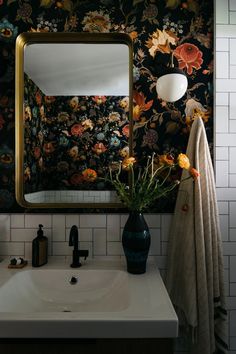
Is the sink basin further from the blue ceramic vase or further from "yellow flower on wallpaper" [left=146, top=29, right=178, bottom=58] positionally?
"yellow flower on wallpaper" [left=146, top=29, right=178, bottom=58]

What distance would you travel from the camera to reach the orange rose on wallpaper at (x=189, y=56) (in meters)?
1.40

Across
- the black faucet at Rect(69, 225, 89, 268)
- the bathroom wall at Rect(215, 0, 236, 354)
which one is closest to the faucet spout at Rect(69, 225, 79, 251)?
the black faucet at Rect(69, 225, 89, 268)

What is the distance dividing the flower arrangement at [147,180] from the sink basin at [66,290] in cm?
33

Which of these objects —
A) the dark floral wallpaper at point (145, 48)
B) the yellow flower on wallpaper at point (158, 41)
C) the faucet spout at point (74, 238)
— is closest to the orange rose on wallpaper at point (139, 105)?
the dark floral wallpaper at point (145, 48)

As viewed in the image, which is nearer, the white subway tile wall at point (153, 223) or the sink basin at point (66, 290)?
the sink basin at point (66, 290)

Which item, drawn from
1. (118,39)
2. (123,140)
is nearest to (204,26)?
(118,39)

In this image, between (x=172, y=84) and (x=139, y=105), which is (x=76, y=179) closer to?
(x=139, y=105)

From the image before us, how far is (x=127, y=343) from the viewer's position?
2.81ft

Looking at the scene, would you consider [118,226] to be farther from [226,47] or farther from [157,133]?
[226,47]

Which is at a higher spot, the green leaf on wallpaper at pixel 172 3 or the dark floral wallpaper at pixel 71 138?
the green leaf on wallpaper at pixel 172 3

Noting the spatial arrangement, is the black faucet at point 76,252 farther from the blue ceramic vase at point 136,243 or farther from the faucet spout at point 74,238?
the blue ceramic vase at point 136,243

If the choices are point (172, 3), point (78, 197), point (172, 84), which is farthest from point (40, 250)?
point (172, 3)

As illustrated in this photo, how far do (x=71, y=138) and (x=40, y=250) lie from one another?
56 centimetres

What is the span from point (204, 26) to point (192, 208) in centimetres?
91
